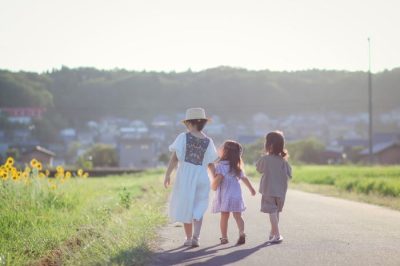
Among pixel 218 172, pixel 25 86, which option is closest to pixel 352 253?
pixel 218 172

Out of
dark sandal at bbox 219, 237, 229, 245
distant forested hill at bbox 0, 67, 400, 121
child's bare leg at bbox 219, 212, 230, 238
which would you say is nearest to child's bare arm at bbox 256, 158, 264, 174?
child's bare leg at bbox 219, 212, 230, 238

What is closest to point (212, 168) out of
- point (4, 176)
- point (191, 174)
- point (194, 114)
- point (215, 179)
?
point (215, 179)

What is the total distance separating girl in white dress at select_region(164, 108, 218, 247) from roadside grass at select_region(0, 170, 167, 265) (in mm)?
532

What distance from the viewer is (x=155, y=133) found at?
116 m

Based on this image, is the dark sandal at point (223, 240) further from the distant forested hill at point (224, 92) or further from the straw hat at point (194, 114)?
the distant forested hill at point (224, 92)

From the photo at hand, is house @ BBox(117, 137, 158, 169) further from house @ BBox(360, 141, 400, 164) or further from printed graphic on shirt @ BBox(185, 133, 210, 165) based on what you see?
printed graphic on shirt @ BBox(185, 133, 210, 165)

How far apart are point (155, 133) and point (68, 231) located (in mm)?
107320

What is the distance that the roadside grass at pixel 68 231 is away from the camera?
690cm

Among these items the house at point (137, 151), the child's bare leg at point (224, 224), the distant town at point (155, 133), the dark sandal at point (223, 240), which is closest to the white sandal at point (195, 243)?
the dark sandal at point (223, 240)

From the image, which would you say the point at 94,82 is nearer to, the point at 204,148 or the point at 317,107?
the point at 317,107

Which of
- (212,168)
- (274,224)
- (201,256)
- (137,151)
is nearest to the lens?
(201,256)

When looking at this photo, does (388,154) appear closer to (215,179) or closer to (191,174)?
(215,179)

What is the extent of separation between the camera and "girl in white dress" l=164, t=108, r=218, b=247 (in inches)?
315

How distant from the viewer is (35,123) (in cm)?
9944
